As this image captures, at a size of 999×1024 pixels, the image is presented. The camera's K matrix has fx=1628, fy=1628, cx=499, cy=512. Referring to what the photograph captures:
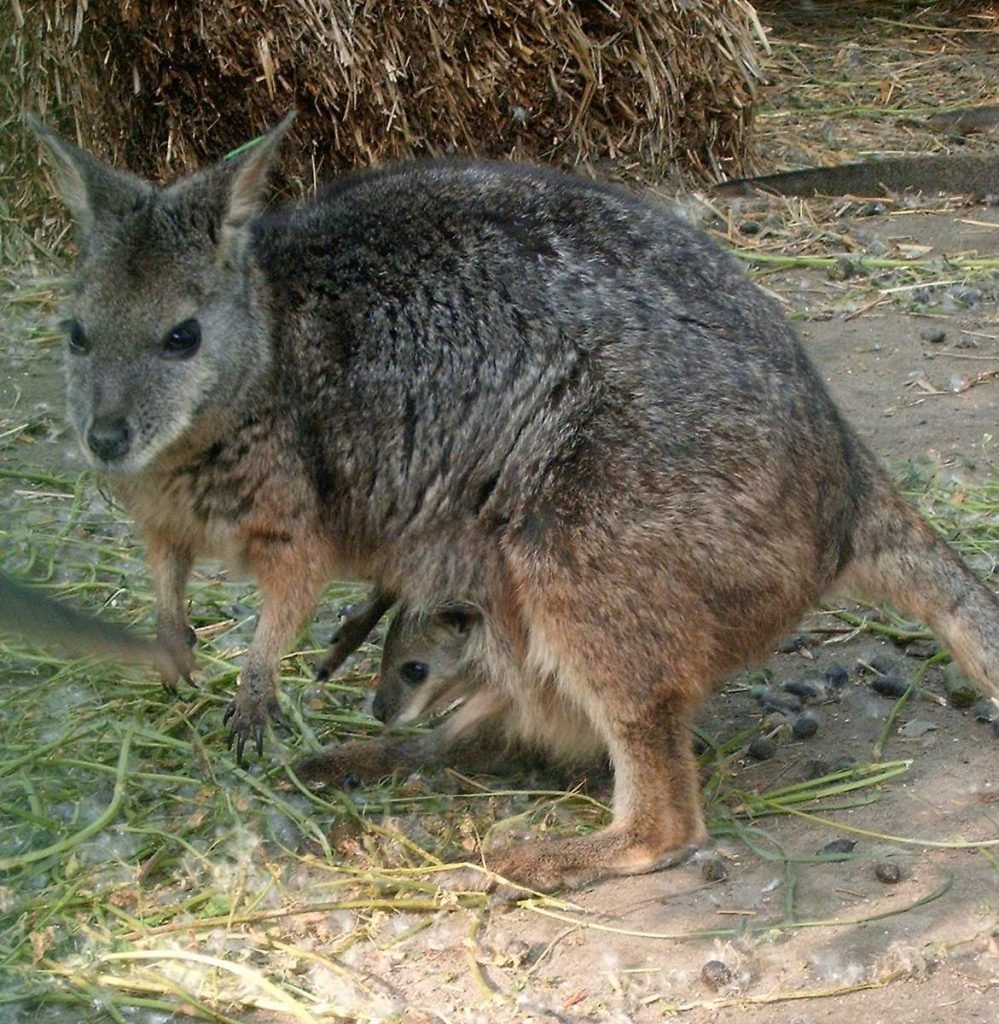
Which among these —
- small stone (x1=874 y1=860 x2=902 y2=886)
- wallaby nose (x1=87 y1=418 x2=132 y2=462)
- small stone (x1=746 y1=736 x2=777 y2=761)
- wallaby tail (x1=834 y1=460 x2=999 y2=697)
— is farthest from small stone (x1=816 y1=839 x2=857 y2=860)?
wallaby nose (x1=87 y1=418 x2=132 y2=462)

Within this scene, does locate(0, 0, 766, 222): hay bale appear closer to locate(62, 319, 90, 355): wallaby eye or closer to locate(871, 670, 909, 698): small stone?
locate(62, 319, 90, 355): wallaby eye

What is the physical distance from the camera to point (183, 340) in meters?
4.82

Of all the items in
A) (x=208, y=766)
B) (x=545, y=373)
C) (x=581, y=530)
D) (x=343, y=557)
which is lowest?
(x=208, y=766)

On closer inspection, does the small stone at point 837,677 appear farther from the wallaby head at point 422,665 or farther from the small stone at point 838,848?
the wallaby head at point 422,665

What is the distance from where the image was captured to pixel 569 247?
487 centimetres

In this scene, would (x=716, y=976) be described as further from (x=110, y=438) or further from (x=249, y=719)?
(x=110, y=438)

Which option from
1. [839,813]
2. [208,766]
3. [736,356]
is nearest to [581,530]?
[736,356]

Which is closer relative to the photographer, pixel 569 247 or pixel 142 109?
pixel 569 247

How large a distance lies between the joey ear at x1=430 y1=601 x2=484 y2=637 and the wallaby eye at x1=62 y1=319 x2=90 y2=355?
1308mm

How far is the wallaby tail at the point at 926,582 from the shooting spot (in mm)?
4926

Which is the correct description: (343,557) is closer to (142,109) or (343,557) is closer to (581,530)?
(581,530)

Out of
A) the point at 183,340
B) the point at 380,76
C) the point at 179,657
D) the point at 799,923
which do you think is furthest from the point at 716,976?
the point at 380,76

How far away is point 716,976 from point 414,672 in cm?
153

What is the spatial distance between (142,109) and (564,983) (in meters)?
6.10
